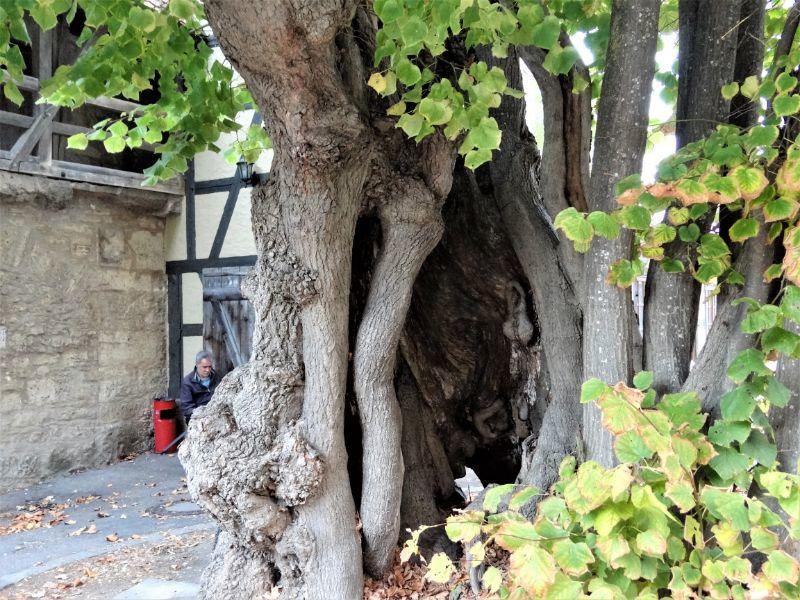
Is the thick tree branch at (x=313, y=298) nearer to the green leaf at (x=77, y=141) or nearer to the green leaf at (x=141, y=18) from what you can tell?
the green leaf at (x=141, y=18)

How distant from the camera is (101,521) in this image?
5406 millimetres

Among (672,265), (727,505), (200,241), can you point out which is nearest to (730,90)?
(672,265)

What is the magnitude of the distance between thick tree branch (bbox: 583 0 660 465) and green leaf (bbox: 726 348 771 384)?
18.8 inches

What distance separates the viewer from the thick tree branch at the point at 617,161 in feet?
8.30

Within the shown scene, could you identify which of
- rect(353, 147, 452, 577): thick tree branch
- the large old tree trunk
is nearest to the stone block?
the large old tree trunk

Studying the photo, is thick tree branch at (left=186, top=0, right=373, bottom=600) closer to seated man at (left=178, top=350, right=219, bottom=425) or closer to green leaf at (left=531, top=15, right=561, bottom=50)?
green leaf at (left=531, top=15, right=561, bottom=50)

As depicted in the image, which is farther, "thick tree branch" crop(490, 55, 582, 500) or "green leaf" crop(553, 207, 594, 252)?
"thick tree branch" crop(490, 55, 582, 500)

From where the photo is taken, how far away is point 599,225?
6.93 ft

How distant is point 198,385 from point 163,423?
82 centimetres

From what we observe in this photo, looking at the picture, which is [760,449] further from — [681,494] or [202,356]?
[202,356]

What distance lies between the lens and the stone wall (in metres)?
6.29

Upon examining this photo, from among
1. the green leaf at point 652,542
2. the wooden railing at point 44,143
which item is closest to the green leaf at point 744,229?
the green leaf at point 652,542

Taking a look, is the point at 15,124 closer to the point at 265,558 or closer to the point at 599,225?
the point at 265,558

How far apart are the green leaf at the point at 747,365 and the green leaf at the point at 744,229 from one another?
400 mm
